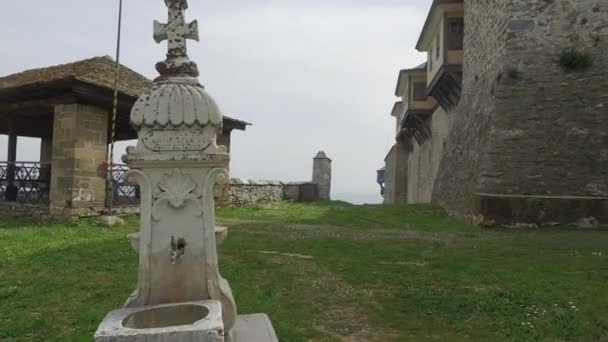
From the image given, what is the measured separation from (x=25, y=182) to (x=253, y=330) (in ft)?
39.3

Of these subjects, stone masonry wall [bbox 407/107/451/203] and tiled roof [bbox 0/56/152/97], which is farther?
stone masonry wall [bbox 407/107/451/203]

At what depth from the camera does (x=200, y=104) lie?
→ 125 inches

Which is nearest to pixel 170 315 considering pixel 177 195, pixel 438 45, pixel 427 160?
pixel 177 195

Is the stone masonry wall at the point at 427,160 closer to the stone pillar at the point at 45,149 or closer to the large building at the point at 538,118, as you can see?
the large building at the point at 538,118

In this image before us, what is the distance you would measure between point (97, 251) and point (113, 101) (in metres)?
4.97

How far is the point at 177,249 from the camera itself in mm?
3137

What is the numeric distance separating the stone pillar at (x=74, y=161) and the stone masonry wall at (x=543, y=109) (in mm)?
9310

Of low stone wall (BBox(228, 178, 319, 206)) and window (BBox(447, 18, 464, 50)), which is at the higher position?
window (BBox(447, 18, 464, 50))

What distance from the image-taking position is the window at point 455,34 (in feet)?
57.9

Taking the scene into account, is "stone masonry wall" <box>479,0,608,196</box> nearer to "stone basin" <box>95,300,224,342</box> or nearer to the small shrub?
the small shrub

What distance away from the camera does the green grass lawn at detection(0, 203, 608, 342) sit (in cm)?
432

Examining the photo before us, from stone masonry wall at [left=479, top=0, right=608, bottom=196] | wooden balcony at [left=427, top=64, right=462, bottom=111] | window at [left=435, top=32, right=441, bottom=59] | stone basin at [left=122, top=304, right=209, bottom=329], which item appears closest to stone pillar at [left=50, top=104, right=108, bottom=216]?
stone basin at [left=122, top=304, right=209, bottom=329]

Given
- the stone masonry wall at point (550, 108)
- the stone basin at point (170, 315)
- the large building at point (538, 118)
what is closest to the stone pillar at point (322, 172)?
the large building at point (538, 118)

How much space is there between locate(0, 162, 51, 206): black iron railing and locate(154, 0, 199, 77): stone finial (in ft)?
35.5
